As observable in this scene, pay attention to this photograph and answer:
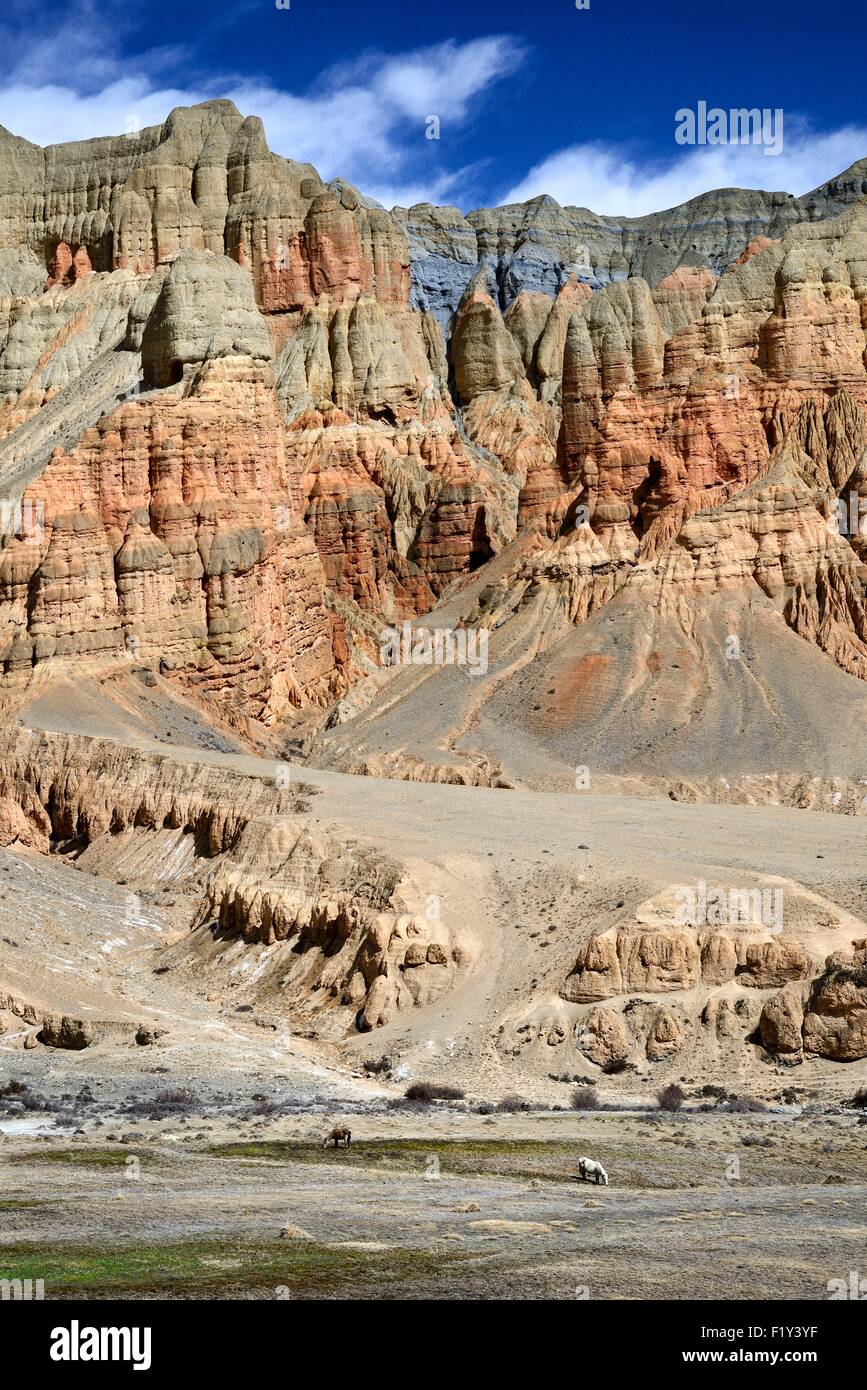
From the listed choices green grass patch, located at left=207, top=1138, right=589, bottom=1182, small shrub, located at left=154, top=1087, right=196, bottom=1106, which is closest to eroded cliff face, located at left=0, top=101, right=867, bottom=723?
small shrub, located at left=154, top=1087, right=196, bottom=1106

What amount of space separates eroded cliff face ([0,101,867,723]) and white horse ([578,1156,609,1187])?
168ft

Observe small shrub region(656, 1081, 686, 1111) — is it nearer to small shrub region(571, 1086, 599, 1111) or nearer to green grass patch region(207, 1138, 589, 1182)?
small shrub region(571, 1086, 599, 1111)

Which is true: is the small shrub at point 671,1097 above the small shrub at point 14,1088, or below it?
below

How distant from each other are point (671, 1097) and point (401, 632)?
67233 millimetres

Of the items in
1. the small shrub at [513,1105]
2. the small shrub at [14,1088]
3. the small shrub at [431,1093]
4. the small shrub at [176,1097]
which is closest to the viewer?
the small shrub at [176,1097]

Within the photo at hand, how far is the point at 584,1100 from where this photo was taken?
38.2 meters

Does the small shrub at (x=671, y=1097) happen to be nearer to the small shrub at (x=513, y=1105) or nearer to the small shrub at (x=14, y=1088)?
the small shrub at (x=513, y=1105)

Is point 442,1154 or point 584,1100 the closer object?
point 442,1154

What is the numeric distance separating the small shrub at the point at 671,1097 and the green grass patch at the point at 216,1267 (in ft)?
48.1

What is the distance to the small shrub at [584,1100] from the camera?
3766cm

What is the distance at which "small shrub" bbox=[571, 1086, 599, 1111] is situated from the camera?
37656 mm

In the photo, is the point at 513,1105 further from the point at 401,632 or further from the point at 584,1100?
the point at 401,632

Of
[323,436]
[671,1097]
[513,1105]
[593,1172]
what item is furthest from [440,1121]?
[323,436]

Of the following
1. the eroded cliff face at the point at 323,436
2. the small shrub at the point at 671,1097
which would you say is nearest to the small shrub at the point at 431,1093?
the small shrub at the point at 671,1097
